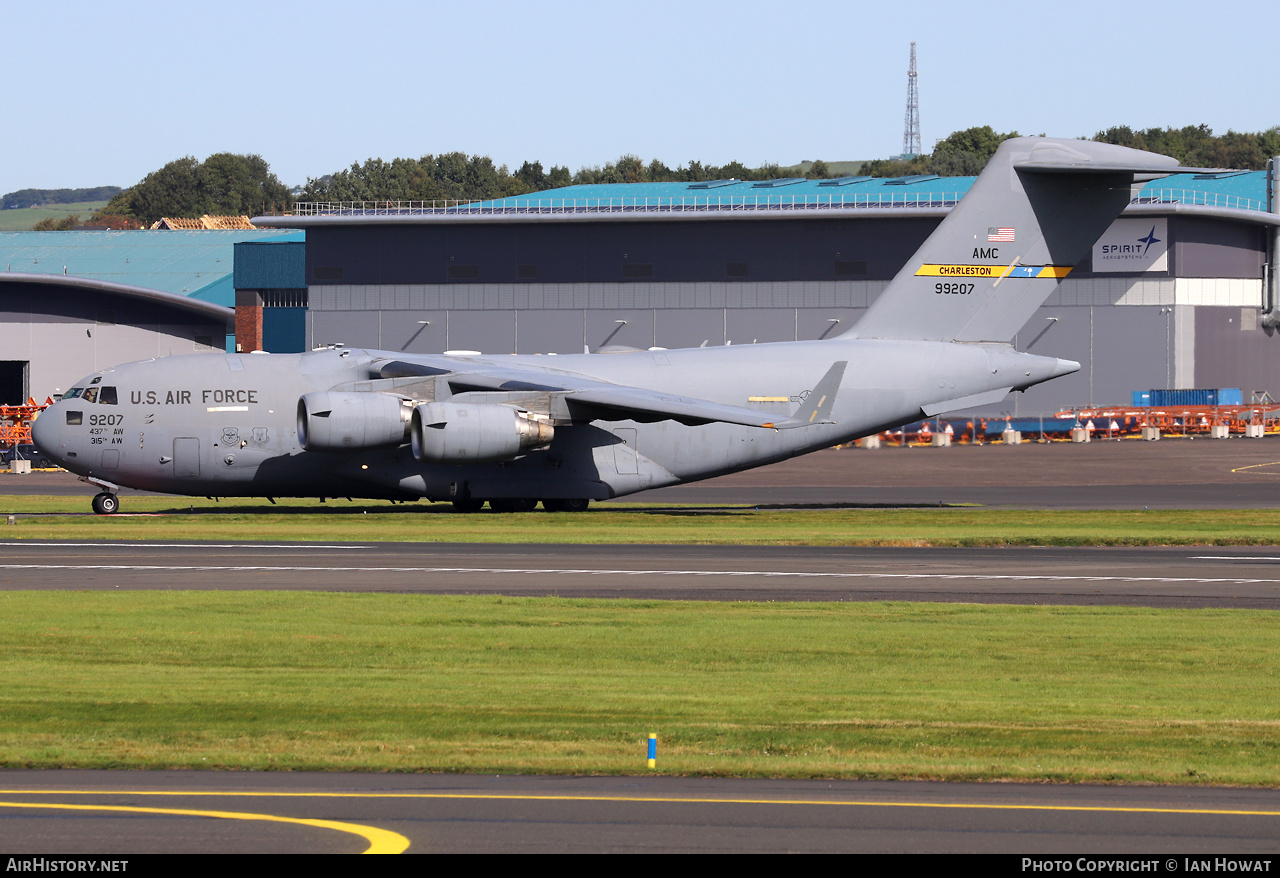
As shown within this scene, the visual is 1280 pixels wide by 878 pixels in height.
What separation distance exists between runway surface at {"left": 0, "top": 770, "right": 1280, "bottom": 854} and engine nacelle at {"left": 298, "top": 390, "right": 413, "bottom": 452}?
19.6 meters

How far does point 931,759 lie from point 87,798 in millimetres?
6093

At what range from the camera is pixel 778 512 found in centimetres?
3391

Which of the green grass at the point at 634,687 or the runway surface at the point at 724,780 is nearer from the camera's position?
the runway surface at the point at 724,780

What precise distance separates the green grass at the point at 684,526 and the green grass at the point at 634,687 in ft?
28.1

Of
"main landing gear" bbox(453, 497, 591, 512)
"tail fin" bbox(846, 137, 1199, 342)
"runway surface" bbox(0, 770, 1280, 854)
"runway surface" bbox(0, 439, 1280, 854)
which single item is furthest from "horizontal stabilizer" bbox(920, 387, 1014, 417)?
"runway surface" bbox(0, 770, 1280, 854)

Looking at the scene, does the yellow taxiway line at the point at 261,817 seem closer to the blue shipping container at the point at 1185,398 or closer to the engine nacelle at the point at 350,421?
the engine nacelle at the point at 350,421

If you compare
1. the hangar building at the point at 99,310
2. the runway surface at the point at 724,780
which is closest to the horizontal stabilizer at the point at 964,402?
the runway surface at the point at 724,780

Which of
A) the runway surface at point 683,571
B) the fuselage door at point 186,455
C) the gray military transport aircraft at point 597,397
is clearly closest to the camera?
the runway surface at point 683,571

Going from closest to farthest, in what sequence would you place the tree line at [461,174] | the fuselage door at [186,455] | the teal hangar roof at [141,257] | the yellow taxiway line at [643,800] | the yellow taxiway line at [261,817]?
the yellow taxiway line at [261,817]
the yellow taxiway line at [643,800]
the fuselage door at [186,455]
the teal hangar roof at [141,257]
the tree line at [461,174]

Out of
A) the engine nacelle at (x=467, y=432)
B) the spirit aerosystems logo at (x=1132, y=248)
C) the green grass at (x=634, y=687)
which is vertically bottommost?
the green grass at (x=634, y=687)

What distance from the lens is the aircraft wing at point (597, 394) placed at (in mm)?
28672

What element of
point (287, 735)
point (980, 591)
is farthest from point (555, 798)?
point (980, 591)

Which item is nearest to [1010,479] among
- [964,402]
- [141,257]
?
[964,402]

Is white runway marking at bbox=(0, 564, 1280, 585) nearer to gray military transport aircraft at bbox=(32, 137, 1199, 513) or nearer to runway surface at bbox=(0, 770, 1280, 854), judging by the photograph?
gray military transport aircraft at bbox=(32, 137, 1199, 513)
